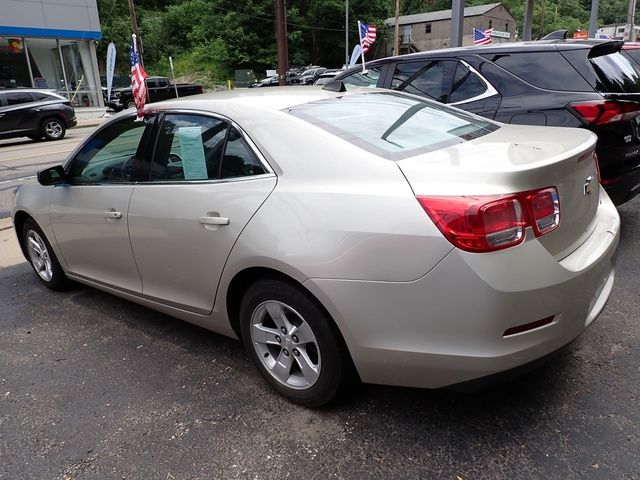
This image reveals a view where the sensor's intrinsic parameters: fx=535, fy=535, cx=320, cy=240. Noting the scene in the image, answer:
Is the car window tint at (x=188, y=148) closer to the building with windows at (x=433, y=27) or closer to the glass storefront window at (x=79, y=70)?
the glass storefront window at (x=79, y=70)

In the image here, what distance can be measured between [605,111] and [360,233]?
111 inches

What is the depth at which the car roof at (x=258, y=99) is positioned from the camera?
2895 millimetres

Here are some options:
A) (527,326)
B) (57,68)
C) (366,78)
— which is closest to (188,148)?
(527,326)

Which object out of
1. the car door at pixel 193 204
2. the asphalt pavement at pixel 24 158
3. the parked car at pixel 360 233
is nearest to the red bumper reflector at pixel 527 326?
the parked car at pixel 360 233

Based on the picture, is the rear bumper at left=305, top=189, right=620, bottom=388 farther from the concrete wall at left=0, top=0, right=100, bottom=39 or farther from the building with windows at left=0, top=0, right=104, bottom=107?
the building with windows at left=0, top=0, right=104, bottom=107

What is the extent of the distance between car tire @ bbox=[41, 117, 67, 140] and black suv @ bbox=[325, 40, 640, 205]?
1438cm

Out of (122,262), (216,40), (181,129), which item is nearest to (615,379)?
(181,129)

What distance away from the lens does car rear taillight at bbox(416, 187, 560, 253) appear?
2031mm

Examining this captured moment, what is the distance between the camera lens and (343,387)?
8.30 ft

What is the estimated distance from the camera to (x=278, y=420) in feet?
8.62

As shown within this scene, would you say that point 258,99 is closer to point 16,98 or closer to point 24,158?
point 24,158

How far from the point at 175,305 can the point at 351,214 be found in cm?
143

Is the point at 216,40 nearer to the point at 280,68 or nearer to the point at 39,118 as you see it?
the point at 280,68

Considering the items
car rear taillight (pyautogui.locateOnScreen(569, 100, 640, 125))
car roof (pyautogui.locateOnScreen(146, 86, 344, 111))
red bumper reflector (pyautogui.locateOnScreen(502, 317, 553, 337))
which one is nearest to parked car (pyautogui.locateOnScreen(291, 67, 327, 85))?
car rear taillight (pyautogui.locateOnScreen(569, 100, 640, 125))
